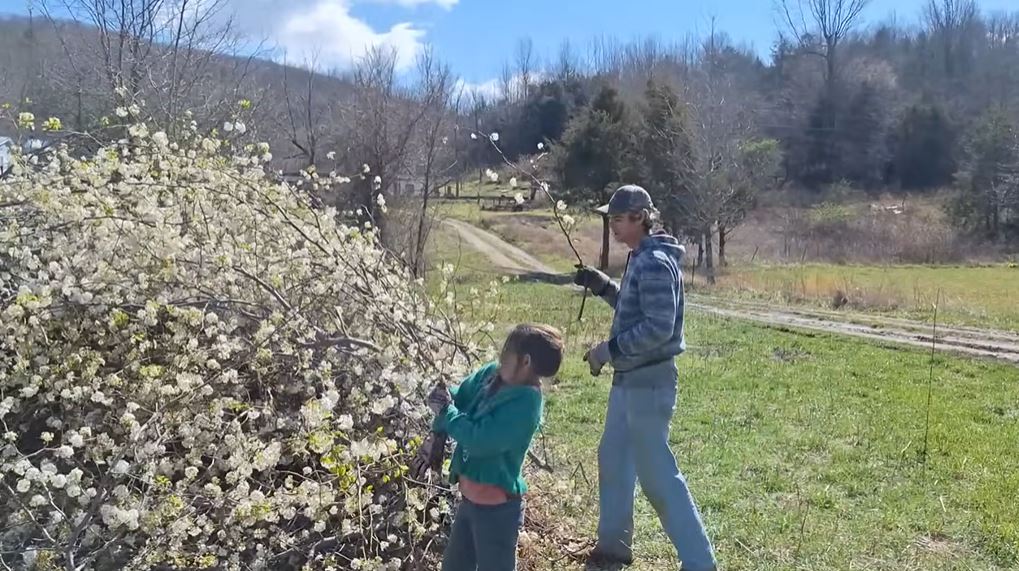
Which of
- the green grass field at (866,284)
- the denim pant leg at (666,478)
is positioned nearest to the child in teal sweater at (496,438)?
the denim pant leg at (666,478)

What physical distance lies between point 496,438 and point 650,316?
1095mm

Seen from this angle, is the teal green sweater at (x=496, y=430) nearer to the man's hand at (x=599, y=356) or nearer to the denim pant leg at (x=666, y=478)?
the man's hand at (x=599, y=356)

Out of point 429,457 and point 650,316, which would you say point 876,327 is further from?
point 429,457

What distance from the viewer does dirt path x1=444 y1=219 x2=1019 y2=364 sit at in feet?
37.9

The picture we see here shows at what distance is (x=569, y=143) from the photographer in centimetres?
2877

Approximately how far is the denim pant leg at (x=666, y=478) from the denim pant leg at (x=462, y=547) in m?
1.00

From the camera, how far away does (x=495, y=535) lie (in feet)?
9.75

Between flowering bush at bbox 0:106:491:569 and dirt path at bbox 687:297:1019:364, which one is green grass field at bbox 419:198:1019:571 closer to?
dirt path at bbox 687:297:1019:364

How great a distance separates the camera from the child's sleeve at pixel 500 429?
2.84 m

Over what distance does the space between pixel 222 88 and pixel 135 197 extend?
9.89 metres

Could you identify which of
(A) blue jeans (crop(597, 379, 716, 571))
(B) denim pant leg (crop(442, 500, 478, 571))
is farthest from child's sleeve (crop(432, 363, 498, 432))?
(A) blue jeans (crop(597, 379, 716, 571))

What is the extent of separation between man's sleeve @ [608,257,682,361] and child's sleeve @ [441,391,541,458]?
858mm

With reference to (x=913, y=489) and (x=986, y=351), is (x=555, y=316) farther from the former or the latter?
(x=913, y=489)

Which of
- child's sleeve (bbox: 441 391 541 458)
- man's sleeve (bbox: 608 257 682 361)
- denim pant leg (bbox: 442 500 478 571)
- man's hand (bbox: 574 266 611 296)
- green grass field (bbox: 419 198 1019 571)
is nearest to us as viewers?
child's sleeve (bbox: 441 391 541 458)
